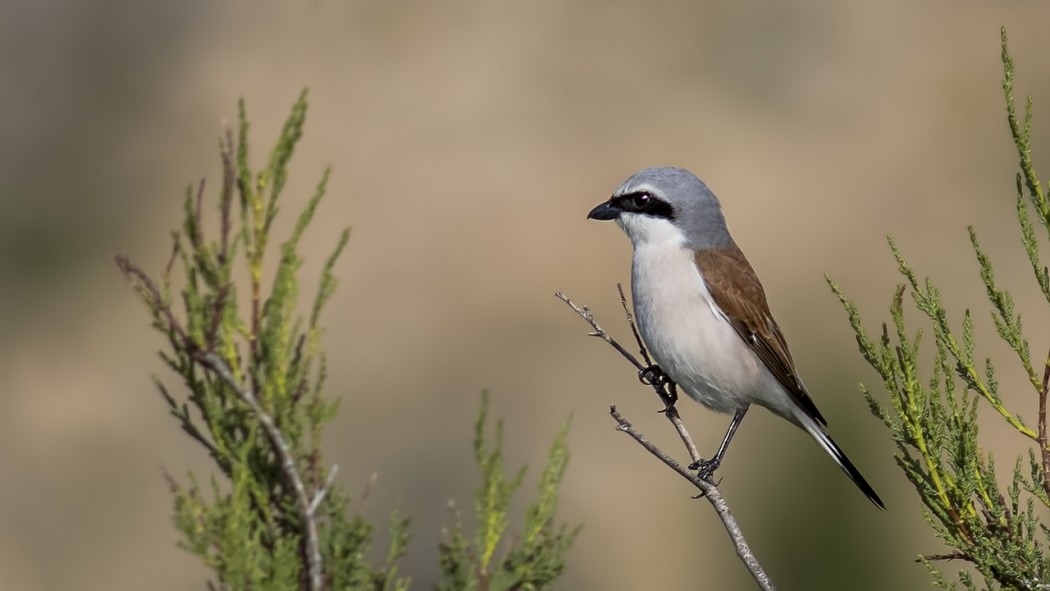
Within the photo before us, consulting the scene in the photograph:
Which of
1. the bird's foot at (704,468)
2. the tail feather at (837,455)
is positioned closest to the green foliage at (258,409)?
the bird's foot at (704,468)

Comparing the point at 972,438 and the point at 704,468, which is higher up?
the point at 704,468

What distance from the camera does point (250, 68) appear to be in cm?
1244

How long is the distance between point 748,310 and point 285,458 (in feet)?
8.09

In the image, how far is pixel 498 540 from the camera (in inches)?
89.6

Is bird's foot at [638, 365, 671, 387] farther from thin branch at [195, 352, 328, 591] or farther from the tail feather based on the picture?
thin branch at [195, 352, 328, 591]

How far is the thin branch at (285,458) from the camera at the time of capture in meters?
1.85

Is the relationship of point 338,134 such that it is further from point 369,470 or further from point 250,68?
point 369,470

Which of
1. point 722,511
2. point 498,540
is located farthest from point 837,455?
point 498,540

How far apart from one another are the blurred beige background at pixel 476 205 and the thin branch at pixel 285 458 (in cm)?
596

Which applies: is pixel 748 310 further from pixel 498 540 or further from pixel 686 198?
pixel 498 540

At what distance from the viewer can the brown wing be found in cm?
405

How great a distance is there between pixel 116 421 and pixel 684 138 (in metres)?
5.51

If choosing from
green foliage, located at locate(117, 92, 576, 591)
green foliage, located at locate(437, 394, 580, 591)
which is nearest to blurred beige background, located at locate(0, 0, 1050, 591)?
green foliage, located at locate(437, 394, 580, 591)

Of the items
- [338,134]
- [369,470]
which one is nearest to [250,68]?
[338,134]
